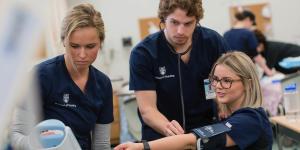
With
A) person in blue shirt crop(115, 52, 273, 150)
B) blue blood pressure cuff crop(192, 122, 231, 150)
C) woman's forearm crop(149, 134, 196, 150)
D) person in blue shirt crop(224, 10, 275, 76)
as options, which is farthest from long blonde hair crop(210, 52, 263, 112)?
person in blue shirt crop(224, 10, 275, 76)

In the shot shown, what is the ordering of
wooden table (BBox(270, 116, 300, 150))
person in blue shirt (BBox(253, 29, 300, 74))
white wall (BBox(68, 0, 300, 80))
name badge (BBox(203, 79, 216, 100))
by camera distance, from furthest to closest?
white wall (BBox(68, 0, 300, 80)) < person in blue shirt (BBox(253, 29, 300, 74)) < wooden table (BBox(270, 116, 300, 150)) < name badge (BBox(203, 79, 216, 100))

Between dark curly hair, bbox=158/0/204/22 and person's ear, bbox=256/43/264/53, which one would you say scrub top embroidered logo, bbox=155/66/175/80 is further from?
person's ear, bbox=256/43/264/53

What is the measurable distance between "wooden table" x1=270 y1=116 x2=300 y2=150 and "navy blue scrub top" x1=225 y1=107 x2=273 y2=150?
95 cm

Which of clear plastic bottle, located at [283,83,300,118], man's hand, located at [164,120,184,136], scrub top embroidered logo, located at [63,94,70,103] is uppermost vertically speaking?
scrub top embroidered logo, located at [63,94,70,103]

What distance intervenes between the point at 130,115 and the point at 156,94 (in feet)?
7.63

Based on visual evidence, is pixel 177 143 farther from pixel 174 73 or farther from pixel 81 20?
pixel 81 20

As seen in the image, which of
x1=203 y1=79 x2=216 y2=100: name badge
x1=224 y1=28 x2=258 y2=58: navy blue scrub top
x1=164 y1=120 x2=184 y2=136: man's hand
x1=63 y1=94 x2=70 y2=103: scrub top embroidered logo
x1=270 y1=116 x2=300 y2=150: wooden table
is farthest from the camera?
x1=224 y1=28 x2=258 y2=58: navy blue scrub top

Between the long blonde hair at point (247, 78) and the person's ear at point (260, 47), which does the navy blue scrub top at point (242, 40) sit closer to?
the person's ear at point (260, 47)

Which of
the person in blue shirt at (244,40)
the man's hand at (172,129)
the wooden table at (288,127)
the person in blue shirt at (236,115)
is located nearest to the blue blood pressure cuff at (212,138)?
the person in blue shirt at (236,115)

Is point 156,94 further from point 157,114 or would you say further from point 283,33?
point 283,33

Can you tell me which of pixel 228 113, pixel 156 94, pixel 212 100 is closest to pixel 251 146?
pixel 228 113

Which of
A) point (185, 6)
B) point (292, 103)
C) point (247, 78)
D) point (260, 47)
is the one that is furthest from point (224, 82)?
point (260, 47)

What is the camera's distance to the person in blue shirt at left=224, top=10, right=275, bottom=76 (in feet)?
14.1

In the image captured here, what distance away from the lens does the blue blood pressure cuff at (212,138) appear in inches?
55.0
